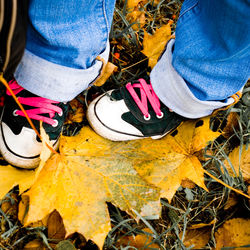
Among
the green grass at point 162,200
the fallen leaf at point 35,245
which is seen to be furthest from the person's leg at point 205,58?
the fallen leaf at point 35,245

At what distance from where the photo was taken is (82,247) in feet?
2.86

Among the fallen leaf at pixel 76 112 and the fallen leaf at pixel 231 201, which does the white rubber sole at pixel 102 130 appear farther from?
the fallen leaf at pixel 231 201

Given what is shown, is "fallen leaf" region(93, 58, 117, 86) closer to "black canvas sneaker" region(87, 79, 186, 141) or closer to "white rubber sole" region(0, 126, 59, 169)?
"black canvas sneaker" region(87, 79, 186, 141)

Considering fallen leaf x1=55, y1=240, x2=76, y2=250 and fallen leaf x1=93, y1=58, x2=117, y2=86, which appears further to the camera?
fallen leaf x1=93, y1=58, x2=117, y2=86

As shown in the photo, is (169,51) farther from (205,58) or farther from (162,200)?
(162,200)

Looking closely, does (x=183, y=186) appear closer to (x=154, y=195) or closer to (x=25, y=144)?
(x=154, y=195)

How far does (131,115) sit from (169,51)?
0.29 meters

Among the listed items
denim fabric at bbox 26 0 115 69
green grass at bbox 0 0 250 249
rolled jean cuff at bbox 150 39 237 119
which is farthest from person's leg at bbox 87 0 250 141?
denim fabric at bbox 26 0 115 69

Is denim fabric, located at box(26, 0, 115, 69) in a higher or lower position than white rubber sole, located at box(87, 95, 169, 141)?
higher

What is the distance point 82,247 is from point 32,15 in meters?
0.76

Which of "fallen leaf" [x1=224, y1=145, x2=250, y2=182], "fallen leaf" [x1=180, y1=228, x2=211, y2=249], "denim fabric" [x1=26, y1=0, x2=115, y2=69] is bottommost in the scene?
"fallen leaf" [x1=180, y1=228, x2=211, y2=249]

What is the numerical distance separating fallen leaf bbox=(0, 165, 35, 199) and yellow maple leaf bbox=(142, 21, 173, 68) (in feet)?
2.37

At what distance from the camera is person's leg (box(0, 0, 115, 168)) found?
2.32 ft

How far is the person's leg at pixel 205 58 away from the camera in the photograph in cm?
74
